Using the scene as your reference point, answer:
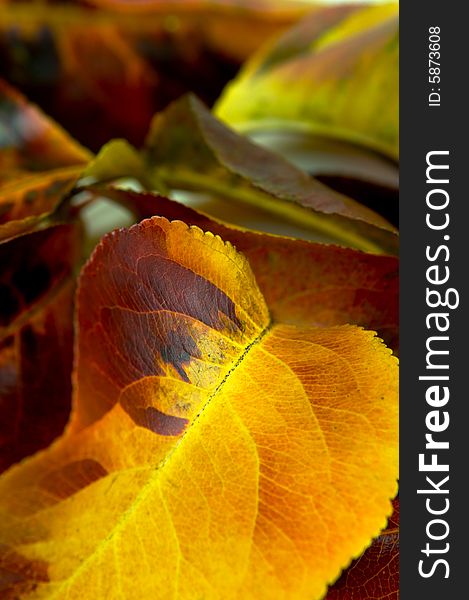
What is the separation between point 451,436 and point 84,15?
238mm

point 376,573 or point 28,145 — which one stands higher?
point 28,145

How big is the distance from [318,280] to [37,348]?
8 centimetres

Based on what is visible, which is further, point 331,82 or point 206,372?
point 331,82

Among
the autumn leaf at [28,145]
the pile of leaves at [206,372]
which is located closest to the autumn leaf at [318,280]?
the pile of leaves at [206,372]

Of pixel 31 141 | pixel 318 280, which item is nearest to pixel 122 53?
pixel 31 141

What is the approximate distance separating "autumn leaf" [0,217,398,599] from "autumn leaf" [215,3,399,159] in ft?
0.35

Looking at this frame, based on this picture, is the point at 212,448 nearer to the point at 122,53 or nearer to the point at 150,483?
the point at 150,483

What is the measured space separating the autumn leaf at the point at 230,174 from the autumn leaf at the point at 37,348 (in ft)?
0.08

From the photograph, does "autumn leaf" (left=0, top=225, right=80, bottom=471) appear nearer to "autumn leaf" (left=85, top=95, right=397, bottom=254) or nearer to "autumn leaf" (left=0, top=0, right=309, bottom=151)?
"autumn leaf" (left=85, top=95, right=397, bottom=254)

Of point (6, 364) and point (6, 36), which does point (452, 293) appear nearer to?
point (6, 364)

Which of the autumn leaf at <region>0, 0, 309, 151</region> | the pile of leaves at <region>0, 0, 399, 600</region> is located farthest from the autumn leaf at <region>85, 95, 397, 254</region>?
the autumn leaf at <region>0, 0, 309, 151</region>

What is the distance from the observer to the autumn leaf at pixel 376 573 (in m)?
0.16

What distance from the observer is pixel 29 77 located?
32 cm

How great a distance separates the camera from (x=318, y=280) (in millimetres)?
165
